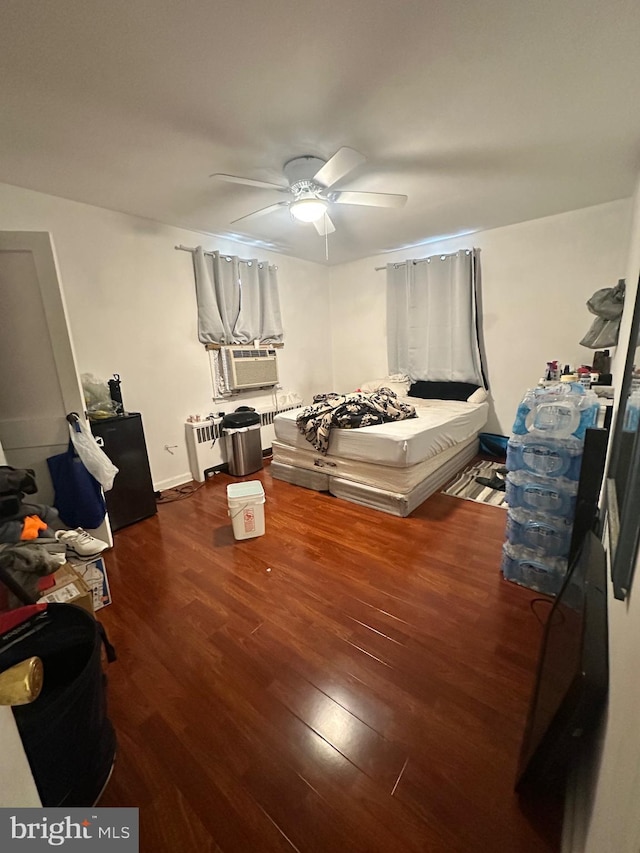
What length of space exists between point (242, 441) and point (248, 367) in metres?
0.93

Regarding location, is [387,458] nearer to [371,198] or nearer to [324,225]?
[371,198]

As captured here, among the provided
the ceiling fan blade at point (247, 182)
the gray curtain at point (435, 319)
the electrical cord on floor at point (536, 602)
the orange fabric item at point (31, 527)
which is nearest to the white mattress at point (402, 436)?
the gray curtain at point (435, 319)

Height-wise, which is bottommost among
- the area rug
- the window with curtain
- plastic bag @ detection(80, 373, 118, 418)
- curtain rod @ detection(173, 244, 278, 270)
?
the area rug

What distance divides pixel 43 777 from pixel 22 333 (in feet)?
6.92

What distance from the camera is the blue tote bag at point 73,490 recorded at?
2033 mm

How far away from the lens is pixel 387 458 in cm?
257

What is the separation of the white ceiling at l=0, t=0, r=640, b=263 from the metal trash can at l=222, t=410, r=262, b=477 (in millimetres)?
1978

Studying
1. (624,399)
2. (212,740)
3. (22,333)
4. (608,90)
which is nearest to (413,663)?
(212,740)

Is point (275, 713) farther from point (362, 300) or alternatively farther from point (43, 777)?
point (362, 300)

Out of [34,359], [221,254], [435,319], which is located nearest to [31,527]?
[34,359]

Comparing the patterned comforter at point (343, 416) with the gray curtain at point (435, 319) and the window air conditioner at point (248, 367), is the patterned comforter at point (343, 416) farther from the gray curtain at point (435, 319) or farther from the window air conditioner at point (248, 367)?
the gray curtain at point (435, 319)

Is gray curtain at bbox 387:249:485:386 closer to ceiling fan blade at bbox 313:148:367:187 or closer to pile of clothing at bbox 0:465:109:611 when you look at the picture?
A: ceiling fan blade at bbox 313:148:367:187

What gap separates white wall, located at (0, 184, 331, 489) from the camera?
257cm

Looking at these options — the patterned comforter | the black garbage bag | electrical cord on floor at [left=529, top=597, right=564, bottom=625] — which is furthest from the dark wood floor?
the patterned comforter
